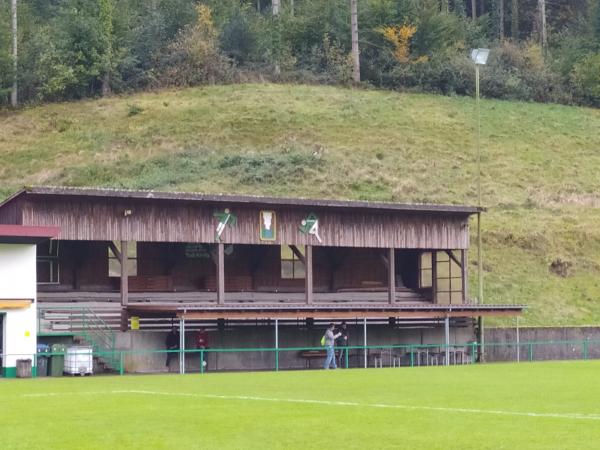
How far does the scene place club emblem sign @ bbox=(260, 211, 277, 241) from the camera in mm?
48844

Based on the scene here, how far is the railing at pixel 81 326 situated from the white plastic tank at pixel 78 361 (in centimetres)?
196

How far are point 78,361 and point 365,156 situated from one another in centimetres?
4213

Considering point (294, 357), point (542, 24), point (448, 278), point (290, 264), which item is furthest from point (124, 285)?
point (542, 24)

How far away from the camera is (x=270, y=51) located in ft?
322

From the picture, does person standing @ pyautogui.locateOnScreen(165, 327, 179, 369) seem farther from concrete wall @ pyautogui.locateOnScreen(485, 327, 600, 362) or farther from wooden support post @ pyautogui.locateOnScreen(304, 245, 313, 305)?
concrete wall @ pyautogui.locateOnScreen(485, 327, 600, 362)

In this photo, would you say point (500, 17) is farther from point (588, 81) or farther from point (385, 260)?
point (385, 260)

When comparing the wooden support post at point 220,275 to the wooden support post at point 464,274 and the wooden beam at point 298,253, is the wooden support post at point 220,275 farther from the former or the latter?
the wooden support post at point 464,274

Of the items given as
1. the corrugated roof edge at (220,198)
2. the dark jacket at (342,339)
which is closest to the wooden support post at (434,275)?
the corrugated roof edge at (220,198)

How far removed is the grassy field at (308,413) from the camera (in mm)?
16734

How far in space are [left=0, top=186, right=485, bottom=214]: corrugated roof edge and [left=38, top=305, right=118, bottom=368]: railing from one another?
4147 millimetres

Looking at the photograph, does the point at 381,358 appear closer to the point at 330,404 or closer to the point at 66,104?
the point at 330,404

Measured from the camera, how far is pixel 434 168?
256ft

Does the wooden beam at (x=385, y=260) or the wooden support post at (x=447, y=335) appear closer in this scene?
the wooden support post at (x=447, y=335)

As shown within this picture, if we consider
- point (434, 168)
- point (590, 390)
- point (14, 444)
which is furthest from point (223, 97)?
point (14, 444)
